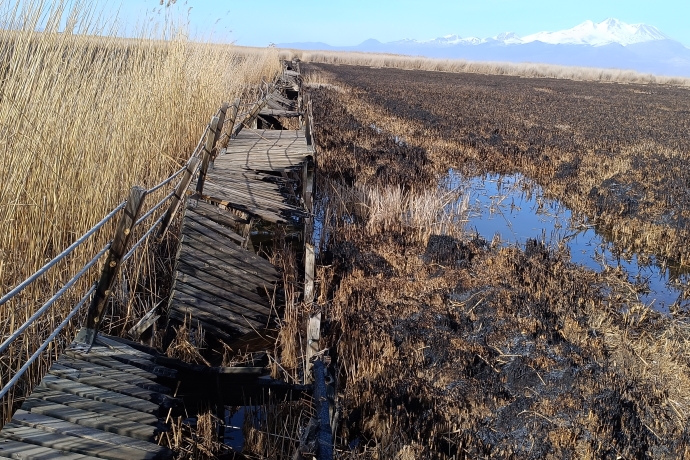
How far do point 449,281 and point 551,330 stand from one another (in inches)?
42.7

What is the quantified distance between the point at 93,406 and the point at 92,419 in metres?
0.09

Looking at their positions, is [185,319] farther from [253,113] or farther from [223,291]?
[253,113]

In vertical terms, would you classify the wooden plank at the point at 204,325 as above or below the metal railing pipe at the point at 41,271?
below

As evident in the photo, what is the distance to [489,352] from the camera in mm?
3900

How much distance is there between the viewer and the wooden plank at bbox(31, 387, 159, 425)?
81.7 inches

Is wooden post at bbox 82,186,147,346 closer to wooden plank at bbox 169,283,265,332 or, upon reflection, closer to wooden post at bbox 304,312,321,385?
wooden plank at bbox 169,283,265,332

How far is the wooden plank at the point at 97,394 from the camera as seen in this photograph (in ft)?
7.04

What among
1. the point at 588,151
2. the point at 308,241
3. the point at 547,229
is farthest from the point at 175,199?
the point at 588,151

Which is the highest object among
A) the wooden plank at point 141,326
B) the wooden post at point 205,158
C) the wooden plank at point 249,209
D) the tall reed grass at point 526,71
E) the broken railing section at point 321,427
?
the tall reed grass at point 526,71

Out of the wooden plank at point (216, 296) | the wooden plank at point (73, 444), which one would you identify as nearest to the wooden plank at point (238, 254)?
the wooden plank at point (216, 296)

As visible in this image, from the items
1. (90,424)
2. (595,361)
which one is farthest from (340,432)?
(595,361)

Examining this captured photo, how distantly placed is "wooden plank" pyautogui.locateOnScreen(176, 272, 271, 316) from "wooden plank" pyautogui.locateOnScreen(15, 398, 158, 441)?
1562 mm

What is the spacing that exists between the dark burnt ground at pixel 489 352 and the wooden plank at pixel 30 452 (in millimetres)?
1366

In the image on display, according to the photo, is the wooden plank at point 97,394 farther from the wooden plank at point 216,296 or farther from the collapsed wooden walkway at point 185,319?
the wooden plank at point 216,296
